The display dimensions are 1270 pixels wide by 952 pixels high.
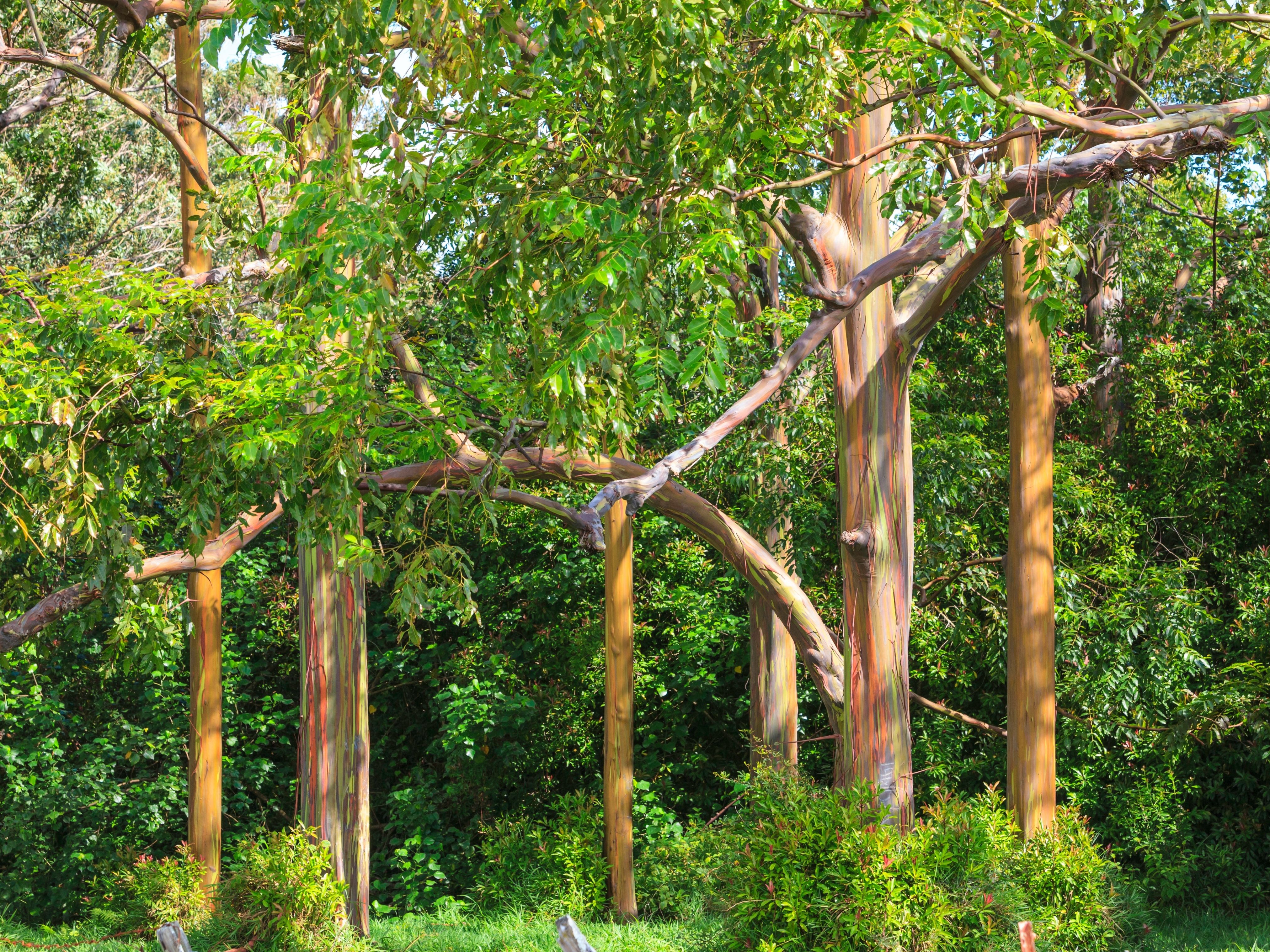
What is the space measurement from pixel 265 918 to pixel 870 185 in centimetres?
603

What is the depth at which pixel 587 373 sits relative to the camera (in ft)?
18.8

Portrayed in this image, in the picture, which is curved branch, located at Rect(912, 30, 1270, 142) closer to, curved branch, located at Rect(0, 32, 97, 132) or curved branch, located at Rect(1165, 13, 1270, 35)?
curved branch, located at Rect(1165, 13, 1270, 35)

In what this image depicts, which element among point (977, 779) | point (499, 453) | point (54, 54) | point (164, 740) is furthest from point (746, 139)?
point (164, 740)

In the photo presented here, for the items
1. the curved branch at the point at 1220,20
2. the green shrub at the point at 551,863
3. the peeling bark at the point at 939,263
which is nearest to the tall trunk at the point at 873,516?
the peeling bark at the point at 939,263

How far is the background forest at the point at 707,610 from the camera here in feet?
30.1

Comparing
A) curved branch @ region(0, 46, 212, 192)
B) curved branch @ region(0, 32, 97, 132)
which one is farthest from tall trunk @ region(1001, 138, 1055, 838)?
curved branch @ region(0, 32, 97, 132)

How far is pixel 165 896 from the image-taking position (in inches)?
382

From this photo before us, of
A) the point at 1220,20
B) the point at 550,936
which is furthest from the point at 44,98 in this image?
the point at 1220,20

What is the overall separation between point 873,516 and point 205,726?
6075mm

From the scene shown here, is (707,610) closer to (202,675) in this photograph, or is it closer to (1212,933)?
(202,675)

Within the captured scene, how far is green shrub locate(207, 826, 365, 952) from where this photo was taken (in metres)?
8.06

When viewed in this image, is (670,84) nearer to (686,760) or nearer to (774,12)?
(774,12)

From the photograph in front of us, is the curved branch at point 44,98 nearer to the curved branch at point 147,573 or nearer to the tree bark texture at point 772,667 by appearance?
the curved branch at point 147,573

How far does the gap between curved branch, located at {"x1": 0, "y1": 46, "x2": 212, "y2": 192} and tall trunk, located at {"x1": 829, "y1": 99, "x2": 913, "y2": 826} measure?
4302 millimetres
